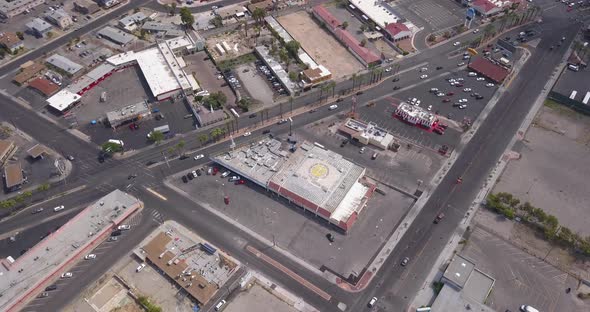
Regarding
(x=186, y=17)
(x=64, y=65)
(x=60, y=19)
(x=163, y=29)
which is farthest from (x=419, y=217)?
(x=60, y=19)

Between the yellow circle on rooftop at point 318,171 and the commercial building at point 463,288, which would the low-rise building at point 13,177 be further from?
the commercial building at point 463,288

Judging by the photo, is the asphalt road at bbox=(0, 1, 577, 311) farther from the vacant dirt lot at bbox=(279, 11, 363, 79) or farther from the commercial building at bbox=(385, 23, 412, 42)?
the commercial building at bbox=(385, 23, 412, 42)

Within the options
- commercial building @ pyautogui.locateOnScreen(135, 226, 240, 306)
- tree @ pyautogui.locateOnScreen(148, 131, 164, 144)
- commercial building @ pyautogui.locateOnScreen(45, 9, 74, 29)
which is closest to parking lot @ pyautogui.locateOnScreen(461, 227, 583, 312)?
commercial building @ pyautogui.locateOnScreen(135, 226, 240, 306)

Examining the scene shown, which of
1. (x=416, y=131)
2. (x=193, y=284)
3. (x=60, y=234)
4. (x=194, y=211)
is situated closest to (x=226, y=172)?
(x=194, y=211)

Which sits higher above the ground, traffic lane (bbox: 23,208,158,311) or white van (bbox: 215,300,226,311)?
white van (bbox: 215,300,226,311)

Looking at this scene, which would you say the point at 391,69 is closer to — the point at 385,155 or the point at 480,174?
the point at 385,155

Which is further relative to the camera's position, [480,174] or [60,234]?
[480,174]
